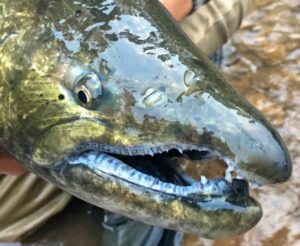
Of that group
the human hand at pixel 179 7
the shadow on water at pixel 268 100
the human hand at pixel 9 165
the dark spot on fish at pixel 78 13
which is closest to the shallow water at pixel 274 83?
the shadow on water at pixel 268 100

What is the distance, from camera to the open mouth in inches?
54.5

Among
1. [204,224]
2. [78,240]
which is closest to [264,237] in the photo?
[78,240]

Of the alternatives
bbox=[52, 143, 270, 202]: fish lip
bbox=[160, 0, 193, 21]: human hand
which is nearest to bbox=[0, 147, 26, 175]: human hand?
bbox=[52, 143, 270, 202]: fish lip

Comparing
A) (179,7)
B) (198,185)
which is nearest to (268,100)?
(179,7)

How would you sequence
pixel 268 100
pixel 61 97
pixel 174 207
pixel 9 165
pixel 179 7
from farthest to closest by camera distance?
pixel 268 100 → pixel 179 7 → pixel 9 165 → pixel 61 97 → pixel 174 207

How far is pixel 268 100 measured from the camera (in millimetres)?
2953

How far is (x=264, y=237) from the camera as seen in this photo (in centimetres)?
238

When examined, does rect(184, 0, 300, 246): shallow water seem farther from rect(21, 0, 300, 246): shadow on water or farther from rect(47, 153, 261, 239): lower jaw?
rect(47, 153, 261, 239): lower jaw

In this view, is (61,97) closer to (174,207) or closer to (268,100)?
(174,207)

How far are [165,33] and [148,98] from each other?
7.4 inches

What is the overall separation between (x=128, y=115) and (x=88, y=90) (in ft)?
0.34

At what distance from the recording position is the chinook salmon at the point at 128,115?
54.2 inches

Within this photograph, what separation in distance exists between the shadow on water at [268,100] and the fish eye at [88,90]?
1033mm

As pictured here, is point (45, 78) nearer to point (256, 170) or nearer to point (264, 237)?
point (256, 170)
